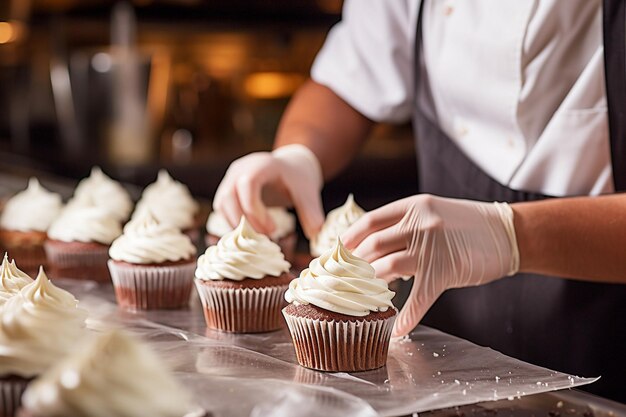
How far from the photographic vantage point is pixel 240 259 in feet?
7.08

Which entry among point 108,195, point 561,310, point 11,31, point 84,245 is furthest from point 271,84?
point 561,310

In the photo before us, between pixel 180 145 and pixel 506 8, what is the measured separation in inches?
167

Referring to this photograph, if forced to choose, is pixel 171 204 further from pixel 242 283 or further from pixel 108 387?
pixel 108 387

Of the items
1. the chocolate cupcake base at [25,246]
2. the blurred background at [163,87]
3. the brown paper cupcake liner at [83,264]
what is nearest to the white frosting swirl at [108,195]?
the chocolate cupcake base at [25,246]

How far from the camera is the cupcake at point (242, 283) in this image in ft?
6.94

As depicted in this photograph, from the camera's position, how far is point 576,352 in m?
2.36

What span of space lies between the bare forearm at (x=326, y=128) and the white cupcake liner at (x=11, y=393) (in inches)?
59.6

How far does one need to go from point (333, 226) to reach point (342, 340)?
68cm

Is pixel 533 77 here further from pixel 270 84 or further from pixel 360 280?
pixel 270 84

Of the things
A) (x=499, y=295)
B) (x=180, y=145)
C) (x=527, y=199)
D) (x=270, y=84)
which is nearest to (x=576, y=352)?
(x=499, y=295)

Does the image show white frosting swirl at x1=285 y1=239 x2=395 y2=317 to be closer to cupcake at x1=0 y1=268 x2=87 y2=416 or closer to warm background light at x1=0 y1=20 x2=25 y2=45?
cupcake at x1=0 y1=268 x2=87 y2=416

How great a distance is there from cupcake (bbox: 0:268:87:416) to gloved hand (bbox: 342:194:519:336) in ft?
2.08

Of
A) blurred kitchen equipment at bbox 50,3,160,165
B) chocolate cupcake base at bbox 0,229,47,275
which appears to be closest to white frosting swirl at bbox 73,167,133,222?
chocolate cupcake base at bbox 0,229,47,275

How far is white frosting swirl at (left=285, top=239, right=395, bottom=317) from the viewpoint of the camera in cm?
183
